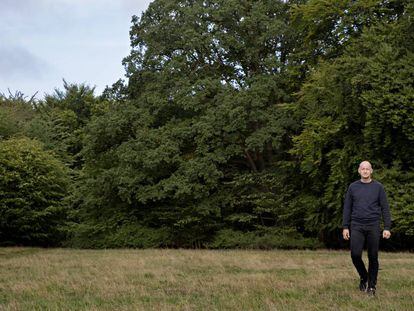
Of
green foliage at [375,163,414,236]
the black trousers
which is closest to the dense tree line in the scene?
green foliage at [375,163,414,236]

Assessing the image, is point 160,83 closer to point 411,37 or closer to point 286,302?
point 411,37

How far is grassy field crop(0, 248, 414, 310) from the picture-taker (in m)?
7.06

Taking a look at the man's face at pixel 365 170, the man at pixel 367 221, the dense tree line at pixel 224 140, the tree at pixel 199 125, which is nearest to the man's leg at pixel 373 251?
the man at pixel 367 221

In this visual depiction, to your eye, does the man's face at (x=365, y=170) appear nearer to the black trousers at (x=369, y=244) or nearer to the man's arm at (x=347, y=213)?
the man's arm at (x=347, y=213)

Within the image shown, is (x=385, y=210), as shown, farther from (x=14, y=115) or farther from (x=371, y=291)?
(x=14, y=115)

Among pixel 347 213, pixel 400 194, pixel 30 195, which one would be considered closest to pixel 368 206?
pixel 347 213

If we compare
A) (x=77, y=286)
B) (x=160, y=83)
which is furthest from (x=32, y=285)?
(x=160, y=83)

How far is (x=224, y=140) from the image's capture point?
26531 millimetres

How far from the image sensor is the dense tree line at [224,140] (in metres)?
21.8

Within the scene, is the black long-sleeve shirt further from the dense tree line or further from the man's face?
the dense tree line

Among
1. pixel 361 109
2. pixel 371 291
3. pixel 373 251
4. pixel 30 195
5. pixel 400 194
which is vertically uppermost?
pixel 361 109

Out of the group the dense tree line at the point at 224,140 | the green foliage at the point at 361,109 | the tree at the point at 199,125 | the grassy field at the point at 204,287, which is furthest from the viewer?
the tree at the point at 199,125

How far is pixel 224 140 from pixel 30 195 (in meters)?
11.3

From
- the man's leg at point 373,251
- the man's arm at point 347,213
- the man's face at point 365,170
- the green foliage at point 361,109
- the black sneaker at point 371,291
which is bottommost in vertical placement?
the black sneaker at point 371,291
